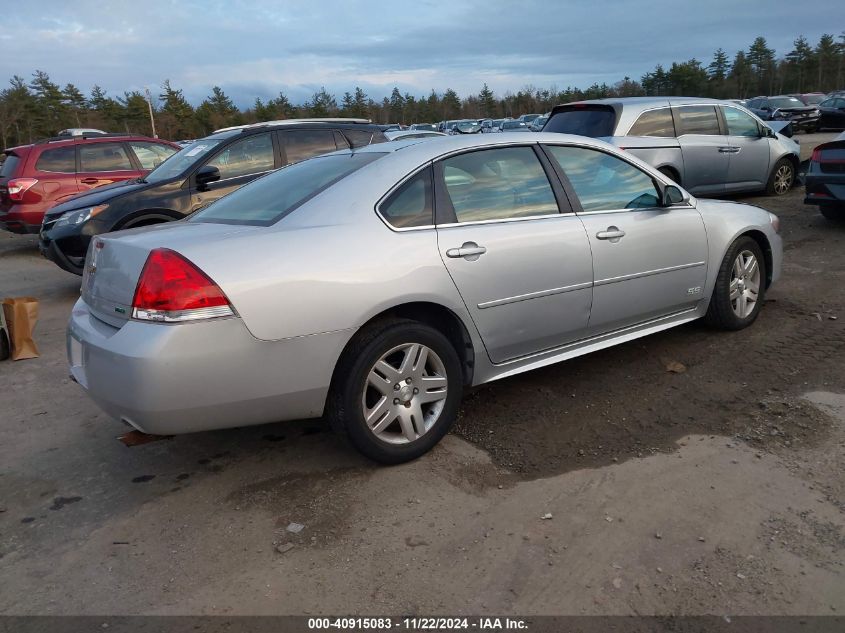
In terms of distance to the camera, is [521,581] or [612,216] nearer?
[521,581]

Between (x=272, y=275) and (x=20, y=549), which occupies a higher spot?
(x=272, y=275)

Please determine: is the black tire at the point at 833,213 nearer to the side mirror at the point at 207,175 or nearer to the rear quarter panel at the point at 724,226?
the rear quarter panel at the point at 724,226

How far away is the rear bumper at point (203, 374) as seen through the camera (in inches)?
109

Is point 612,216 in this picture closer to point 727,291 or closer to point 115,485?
point 727,291

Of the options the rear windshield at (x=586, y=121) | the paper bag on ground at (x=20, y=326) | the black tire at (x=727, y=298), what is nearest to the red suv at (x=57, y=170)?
the paper bag on ground at (x=20, y=326)

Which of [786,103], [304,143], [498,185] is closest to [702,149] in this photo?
[304,143]

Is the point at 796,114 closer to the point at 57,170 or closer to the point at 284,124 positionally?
the point at 284,124

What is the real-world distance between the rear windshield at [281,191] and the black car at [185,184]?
108 inches

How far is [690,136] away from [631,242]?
20.0 feet

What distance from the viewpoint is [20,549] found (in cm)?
286

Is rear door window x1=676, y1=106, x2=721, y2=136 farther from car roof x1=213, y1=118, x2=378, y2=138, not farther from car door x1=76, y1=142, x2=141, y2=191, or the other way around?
car door x1=76, y1=142, x2=141, y2=191

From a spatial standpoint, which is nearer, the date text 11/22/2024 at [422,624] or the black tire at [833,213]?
the date text 11/22/2024 at [422,624]

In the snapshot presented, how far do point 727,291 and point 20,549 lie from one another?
4.54 m

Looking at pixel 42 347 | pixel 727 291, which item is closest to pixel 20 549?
pixel 42 347
